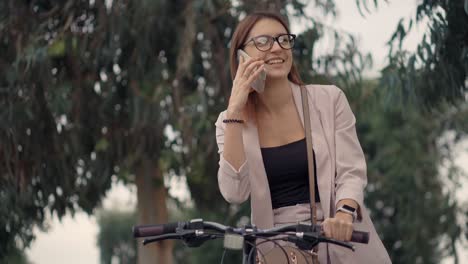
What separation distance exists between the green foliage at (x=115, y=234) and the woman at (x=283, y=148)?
1663 inches

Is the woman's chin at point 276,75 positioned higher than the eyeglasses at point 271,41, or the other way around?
the eyeglasses at point 271,41

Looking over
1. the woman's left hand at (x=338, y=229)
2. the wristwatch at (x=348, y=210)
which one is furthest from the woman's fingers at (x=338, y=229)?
the wristwatch at (x=348, y=210)

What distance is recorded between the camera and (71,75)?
10.7 meters

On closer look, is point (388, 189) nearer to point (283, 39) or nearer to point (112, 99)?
point (112, 99)

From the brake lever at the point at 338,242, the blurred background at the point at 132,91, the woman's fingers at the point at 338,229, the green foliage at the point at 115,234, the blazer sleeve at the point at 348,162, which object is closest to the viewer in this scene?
the brake lever at the point at 338,242

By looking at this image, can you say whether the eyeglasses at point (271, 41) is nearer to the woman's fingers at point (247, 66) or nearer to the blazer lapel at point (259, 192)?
the woman's fingers at point (247, 66)

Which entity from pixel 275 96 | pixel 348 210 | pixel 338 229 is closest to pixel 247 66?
pixel 275 96

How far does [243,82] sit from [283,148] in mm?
295

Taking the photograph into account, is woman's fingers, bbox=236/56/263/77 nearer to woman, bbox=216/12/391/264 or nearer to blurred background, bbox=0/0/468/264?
woman, bbox=216/12/391/264

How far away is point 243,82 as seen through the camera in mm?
3857

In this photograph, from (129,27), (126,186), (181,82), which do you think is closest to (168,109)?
(181,82)

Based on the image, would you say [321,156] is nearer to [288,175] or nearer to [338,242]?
[288,175]

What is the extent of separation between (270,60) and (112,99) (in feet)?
23.0

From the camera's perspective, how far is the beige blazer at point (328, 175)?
3840mm
